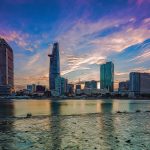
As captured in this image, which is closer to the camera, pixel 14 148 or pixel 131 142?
pixel 14 148

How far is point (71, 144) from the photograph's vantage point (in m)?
32.2

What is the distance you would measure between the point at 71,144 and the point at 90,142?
2728 millimetres

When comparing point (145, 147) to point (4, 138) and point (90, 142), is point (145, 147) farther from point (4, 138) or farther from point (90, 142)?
point (4, 138)

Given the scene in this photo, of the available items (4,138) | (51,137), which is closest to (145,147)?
(51,137)

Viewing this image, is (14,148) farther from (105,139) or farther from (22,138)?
(105,139)

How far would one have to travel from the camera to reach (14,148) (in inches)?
1193

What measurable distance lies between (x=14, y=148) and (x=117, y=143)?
41.4 ft

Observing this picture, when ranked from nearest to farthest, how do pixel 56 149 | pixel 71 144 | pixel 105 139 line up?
pixel 56 149 → pixel 71 144 → pixel 105 139

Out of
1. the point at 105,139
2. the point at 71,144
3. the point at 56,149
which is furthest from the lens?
the point at 105,139

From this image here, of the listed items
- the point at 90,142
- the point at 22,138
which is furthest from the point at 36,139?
the point at 90,142

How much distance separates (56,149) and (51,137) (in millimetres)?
8011

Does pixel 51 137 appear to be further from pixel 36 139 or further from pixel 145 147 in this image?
pixel 145 147

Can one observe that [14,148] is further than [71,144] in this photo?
No

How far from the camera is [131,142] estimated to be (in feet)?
109
